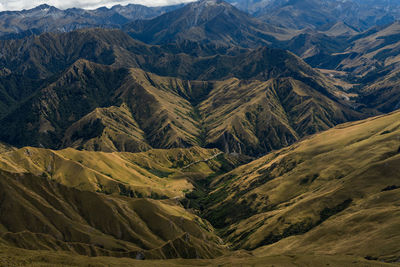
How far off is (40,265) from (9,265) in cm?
1134

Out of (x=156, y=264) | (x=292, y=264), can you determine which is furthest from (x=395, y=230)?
(x=156, y=264)

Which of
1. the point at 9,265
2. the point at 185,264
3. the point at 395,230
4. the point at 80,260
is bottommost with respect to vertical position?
the point at 185,264

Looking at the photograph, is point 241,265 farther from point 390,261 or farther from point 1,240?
point 1,240

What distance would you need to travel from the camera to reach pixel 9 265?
133m

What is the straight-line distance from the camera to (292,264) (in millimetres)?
182250

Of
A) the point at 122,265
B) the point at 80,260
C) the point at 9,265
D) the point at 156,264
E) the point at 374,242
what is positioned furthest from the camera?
the point at 374,242

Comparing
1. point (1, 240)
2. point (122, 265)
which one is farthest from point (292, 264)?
point (1, 240)

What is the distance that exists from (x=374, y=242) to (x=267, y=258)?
58515mm

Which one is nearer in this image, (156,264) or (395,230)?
(156,264)

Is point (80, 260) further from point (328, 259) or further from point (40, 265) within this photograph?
point (328, 259)

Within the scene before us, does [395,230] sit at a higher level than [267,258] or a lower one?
higher

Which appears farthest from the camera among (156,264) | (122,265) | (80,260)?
(156,264)

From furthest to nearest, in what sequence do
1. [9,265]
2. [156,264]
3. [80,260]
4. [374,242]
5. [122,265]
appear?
[374,242] → [156,264] → [122,265] → [80,260] → [9,265]

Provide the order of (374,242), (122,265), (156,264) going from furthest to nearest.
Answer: (374,242) < (156,264) < (122,265)
